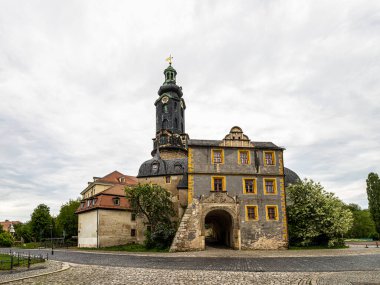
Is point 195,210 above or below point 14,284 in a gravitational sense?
above

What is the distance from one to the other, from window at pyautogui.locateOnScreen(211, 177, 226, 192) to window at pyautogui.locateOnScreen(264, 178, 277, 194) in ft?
14.6

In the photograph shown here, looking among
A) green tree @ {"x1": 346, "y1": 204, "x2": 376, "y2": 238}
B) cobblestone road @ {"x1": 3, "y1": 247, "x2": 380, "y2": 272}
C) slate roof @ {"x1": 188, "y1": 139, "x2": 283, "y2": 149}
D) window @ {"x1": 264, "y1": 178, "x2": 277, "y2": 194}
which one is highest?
slate roof @ {"x1": 188, "y1": 139, "x2": 283, "y2": 149}

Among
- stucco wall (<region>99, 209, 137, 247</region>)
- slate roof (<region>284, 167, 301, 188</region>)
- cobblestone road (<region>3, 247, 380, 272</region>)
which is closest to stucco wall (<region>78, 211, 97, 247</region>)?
stucco wall (<region>99, 209, 137, 247</region>)

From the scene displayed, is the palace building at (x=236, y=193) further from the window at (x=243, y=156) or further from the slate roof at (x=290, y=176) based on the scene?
the slate roof at (x=290, y=176)

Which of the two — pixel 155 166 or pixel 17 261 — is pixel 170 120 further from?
pixel 17 261

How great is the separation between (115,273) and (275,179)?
21.2m

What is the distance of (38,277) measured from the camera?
1480cm

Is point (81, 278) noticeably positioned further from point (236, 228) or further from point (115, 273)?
point (236, 228)

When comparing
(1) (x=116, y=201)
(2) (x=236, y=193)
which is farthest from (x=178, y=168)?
(2) (x=236, y=193)

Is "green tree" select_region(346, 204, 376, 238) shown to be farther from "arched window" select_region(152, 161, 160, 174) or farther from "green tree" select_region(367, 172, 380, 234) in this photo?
"arched window" select_region(152, 161, 160, 174)

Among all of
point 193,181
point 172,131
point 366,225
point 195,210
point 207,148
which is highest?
point 172,131

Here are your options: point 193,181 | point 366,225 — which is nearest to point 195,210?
point 193,181

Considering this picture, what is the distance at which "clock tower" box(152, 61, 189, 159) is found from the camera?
195 feet

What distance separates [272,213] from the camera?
102 ft
